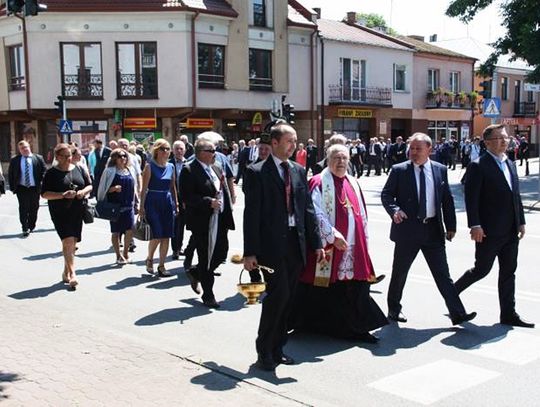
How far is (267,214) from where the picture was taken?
5266 millimetres

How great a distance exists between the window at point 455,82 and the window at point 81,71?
24.6 m

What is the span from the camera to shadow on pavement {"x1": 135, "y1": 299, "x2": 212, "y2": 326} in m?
7.00

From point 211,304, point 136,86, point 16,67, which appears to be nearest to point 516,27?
point 136,86

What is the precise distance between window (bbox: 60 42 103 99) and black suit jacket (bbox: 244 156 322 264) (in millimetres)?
27199

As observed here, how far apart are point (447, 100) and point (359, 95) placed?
7694 mm

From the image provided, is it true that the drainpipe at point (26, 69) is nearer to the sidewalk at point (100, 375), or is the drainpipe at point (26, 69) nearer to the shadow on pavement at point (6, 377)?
the sidewalk at point (100, 375)

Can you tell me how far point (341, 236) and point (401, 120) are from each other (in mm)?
37733

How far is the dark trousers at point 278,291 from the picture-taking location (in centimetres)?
525

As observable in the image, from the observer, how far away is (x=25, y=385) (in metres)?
4.97

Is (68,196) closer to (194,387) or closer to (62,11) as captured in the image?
(194,387)

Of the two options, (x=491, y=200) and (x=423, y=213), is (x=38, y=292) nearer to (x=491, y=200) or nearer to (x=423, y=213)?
(x=423, y=213)

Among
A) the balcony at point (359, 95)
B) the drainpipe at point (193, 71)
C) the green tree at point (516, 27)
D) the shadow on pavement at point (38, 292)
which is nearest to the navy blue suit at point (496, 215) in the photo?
the shadow on pavement at point (38, 292)

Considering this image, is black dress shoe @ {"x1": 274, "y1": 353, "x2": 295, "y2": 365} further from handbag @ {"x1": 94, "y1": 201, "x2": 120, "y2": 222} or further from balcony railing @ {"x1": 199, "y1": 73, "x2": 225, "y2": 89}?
balcony railing @ {"x1": 199, "y1": 73, "x2": 225, "y2": 89}

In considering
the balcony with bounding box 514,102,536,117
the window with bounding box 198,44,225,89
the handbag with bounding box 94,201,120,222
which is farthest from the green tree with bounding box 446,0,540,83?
the balcony with bounding box 514,102,536,117
